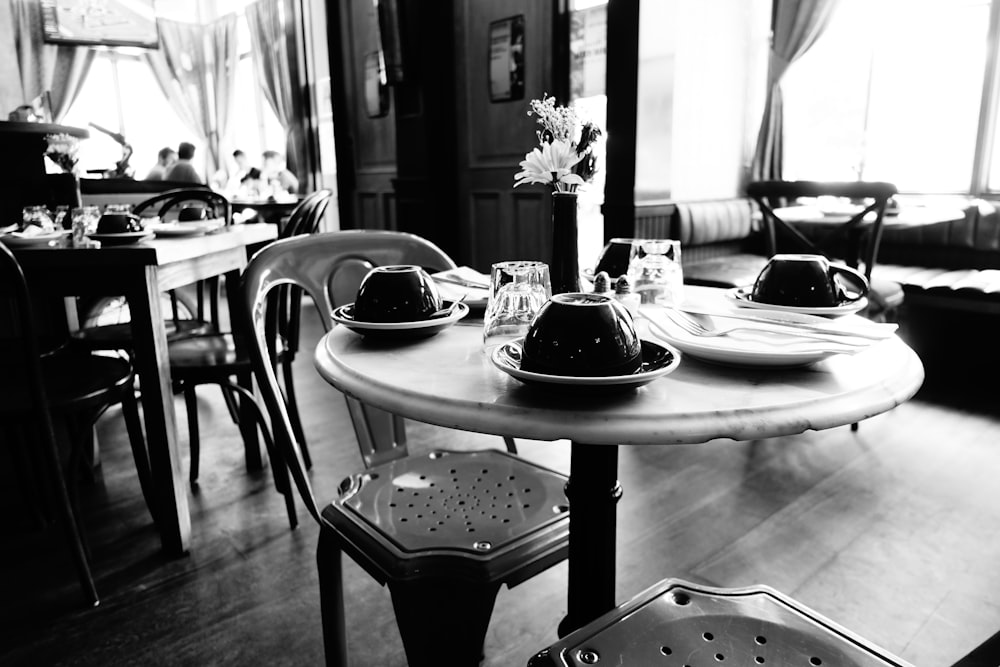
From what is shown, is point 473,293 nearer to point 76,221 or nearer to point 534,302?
point 534,302

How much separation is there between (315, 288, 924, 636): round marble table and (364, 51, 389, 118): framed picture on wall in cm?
551

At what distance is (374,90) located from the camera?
20.0ft

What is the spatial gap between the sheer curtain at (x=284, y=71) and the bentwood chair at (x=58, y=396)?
604cm

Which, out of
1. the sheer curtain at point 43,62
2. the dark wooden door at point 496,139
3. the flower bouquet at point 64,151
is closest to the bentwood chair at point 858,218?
the dark wooden door at point 496,139

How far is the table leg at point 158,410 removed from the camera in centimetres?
174

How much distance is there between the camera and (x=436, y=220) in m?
5.36

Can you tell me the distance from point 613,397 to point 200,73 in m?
10.1

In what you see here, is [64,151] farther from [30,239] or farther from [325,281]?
[325,281]

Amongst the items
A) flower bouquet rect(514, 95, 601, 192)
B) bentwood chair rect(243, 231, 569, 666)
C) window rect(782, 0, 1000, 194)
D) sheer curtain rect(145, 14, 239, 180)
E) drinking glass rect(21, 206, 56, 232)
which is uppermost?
sheer curtain rect(145, 14, 239, 180)

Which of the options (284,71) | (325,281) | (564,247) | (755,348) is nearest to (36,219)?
(325,281)

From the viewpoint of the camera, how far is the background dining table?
66.9 inches

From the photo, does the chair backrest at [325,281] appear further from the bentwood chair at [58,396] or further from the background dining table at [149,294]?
the bentwood chair at [58,396]

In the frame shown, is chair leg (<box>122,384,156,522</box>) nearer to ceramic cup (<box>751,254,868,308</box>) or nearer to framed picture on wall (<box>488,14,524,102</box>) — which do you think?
ceramic cup (<box>751,254,868,308</box>)

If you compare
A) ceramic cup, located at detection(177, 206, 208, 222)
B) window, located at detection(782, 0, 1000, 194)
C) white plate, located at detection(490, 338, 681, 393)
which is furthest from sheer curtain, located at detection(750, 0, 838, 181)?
white plate, located at detection(490, 338, 681, 393)
